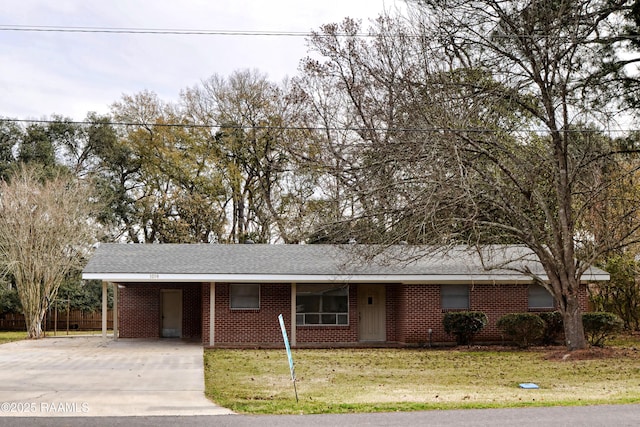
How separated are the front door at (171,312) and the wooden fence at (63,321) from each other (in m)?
13.6

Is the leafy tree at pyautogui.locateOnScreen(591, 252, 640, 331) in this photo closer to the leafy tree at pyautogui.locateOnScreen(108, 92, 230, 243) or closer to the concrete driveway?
the concrete driveway

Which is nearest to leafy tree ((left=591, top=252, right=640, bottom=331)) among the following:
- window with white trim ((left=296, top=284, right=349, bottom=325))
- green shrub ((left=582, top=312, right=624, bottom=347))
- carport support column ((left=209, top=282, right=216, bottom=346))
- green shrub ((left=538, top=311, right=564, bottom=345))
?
green shrub ((left=538, top=311, right=564, bottom=345))

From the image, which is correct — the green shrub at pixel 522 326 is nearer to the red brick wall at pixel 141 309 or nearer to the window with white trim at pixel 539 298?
the window with white trim at pixel 539 298

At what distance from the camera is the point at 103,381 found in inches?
616

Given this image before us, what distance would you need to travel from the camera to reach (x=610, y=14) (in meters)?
21.2

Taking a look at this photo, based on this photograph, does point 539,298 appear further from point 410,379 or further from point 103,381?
point 103,381

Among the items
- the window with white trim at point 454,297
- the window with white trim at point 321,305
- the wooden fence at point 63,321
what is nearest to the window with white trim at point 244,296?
the window with white trim at point 321,305

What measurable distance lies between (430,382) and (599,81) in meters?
10.1

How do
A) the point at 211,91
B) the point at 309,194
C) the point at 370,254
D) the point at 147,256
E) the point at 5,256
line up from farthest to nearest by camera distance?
1. the point at 211,91
2. the point at 309,194
3. the point at 5,256
4. the point at 147,256
5. the point at 370,254

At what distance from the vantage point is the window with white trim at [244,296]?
26391 mm

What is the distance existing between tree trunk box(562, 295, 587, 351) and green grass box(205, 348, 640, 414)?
89cm

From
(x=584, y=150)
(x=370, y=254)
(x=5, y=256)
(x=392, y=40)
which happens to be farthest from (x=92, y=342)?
(x=584, y=150)

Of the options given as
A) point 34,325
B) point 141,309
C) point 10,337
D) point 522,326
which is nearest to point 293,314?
point 141,309

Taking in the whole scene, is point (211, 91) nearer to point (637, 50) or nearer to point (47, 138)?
point (47, 138)
